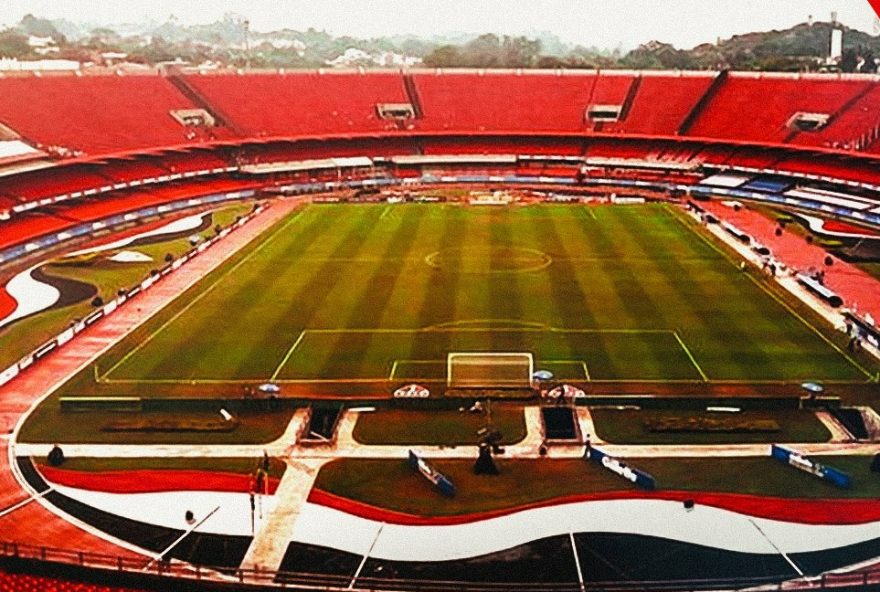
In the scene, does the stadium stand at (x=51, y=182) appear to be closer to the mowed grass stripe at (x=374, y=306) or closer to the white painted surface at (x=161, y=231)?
the white painted surface at (x=161, y=231)

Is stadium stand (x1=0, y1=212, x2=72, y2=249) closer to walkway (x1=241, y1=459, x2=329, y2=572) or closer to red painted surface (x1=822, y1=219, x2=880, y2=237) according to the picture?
walkway (x1=241, y1=459, x2=329, y2=572)

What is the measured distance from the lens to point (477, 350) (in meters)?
38.8

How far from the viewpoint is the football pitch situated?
1462 inches

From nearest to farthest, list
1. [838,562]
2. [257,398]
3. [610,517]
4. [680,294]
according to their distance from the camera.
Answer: [838,562]
[610,517]
[257,398]
[680,294]

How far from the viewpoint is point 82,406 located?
1336 inches

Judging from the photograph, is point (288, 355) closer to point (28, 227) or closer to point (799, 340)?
point (799, 340)

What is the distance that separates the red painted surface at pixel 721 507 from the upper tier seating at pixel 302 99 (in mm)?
65815

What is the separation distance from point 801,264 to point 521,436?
96.8ft

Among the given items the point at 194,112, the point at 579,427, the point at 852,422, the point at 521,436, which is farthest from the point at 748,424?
the point at 194,112

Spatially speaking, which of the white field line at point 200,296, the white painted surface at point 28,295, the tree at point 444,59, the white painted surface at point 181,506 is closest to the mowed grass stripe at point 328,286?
the white field line at point 200,296

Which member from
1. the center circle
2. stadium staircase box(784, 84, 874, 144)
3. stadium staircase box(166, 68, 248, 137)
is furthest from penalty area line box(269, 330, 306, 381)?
stadium staircase box(784, 84, 874, 144)

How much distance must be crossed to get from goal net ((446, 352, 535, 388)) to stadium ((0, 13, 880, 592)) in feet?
0.52

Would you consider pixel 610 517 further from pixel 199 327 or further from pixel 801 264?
pixel 801 264

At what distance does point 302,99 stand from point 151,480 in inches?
2799
